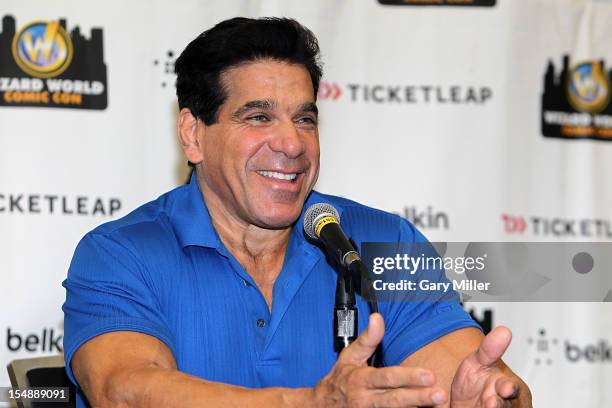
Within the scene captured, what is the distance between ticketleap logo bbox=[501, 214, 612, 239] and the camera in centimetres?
419

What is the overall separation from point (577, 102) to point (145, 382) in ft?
9.41

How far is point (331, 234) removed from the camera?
2.16 metres

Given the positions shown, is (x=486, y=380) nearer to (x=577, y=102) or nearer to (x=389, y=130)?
(x=389, y=130)

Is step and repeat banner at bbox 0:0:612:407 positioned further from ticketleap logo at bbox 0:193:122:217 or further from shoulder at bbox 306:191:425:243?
shoulder at bbox 306:191:425:243

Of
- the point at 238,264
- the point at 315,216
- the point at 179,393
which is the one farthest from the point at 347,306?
the point at 238,264

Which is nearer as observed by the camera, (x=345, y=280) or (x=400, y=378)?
(x=400, y=378)

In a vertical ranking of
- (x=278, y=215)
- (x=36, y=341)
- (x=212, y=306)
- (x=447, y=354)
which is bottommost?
(x=36, y=341)

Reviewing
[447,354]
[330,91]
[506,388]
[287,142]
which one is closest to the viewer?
Answer: [506,388]

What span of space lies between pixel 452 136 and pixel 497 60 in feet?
1.36

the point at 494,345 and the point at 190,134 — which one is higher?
the point at 190,134

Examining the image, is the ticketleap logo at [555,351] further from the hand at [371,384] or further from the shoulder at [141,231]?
the hand at [371,384]

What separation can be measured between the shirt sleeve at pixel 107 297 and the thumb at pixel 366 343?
0.66 meters

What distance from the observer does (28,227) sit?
148 inches

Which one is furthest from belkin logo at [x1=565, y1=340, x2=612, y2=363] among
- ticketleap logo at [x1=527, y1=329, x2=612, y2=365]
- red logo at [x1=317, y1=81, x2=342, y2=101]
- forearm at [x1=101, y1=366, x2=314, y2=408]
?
forearm at [x1=101, y1=366, x2=314, y2=408]
